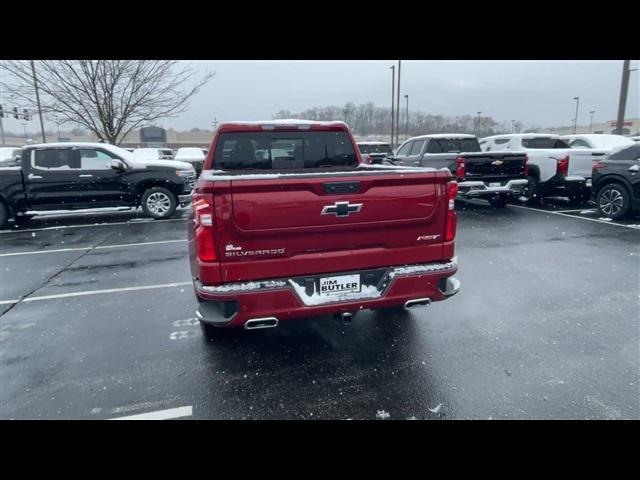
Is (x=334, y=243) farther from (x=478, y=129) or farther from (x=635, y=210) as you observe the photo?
(x=478, y=129)

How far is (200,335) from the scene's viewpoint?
13.4 feet

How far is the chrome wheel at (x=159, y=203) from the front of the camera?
10.9m

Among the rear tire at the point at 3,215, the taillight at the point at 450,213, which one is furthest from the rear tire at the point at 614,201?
the rear tire at the point at 3,215

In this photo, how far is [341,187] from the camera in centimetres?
300

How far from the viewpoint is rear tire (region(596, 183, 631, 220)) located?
910 centimetres

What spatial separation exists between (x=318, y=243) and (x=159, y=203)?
29.9ft

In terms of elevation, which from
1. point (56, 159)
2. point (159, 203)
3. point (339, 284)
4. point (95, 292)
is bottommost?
point (95, 292)

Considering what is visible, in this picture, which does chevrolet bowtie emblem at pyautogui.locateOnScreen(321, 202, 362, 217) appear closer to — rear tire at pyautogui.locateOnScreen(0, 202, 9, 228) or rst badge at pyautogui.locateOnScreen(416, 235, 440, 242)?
rst badge at pyautogui.locateOnScreen(416, 235, 440, 242)

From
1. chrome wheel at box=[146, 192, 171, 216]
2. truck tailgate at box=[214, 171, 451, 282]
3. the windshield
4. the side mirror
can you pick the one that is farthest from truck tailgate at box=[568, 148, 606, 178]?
the windshield

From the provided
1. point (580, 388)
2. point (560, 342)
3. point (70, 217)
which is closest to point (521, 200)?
point (560, 342)

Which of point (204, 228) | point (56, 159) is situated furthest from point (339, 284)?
point (56, 159)

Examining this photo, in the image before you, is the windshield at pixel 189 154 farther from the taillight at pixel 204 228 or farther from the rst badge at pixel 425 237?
the rst badge at pixel 425 237

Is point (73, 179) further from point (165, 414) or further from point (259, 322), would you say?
point (259, 322)

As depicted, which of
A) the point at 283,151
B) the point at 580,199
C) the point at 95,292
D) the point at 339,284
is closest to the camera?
the point at 339,284
